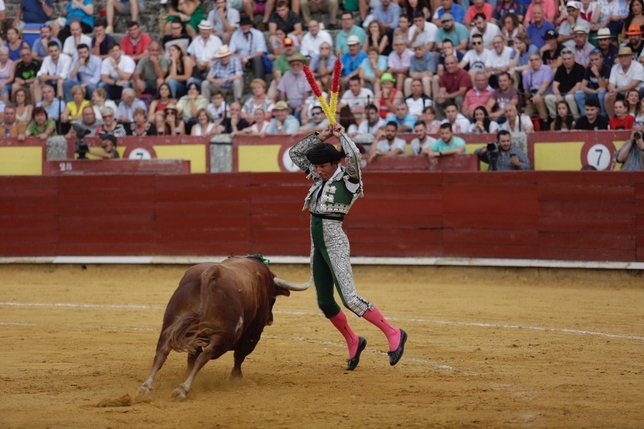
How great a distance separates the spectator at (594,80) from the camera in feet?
36.2

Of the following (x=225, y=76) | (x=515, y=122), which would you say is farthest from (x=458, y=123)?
(x=225, y=76)

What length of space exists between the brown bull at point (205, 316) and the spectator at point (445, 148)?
19.3 feet

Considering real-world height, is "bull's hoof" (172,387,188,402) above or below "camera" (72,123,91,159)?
below

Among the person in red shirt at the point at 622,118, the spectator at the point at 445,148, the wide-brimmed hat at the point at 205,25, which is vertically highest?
the wide-brimmed hat at the point at 205,25

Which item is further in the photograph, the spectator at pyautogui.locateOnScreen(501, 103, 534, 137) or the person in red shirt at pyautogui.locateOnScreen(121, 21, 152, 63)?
the person in red shirt at pyautogui.locateOnScreen(121, 21, 152, 63)

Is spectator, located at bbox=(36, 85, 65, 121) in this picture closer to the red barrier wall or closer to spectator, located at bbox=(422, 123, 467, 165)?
the red barrier wall

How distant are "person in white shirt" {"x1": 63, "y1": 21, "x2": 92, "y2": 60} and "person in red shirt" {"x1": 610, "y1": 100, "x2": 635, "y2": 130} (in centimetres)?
739

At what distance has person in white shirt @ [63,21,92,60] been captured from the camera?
14.1 m

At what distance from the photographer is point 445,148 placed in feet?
36.9

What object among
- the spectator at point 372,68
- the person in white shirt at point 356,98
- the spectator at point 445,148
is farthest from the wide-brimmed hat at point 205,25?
the spectator at point 445,148

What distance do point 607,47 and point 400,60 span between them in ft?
8.25

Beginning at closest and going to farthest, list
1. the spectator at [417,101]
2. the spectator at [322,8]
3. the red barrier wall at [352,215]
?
the red barrier wall at [352,215] < the spectator at [417,101] < the spectator at [322,8]

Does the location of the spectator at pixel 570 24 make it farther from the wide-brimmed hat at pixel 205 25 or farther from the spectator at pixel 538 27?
the wide-brimmed hat at pixel 205 25

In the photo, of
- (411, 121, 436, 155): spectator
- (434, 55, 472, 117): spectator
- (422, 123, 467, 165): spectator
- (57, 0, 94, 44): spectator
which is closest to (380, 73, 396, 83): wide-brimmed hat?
(434, 55, 472, 117): spectator
